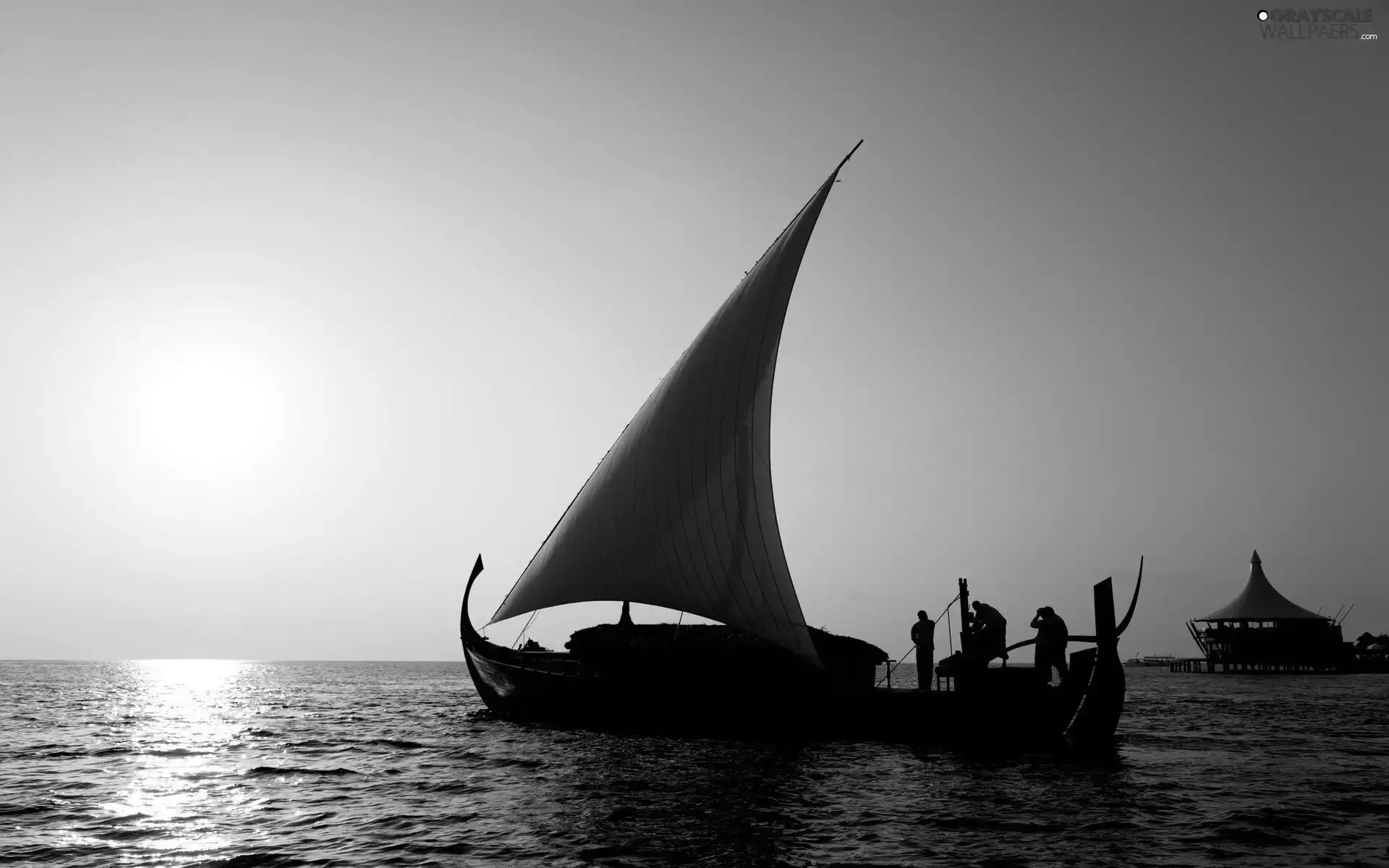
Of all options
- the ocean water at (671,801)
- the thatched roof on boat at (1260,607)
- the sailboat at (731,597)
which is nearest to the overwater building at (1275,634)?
the thatched roof on boat at (1260,607)

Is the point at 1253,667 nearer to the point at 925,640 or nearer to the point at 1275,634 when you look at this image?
the point at 1275,634

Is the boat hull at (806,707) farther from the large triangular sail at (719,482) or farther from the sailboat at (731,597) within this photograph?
the large triangular sail at (719,482)

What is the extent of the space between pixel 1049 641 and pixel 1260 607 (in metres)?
83.9

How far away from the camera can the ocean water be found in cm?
1236

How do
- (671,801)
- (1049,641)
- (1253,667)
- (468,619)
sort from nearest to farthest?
(671,801) < (1049,641) < (468,619) < (1253,667)

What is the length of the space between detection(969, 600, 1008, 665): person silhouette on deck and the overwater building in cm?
8307

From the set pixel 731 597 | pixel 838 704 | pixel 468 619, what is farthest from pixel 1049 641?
pixel 468 619

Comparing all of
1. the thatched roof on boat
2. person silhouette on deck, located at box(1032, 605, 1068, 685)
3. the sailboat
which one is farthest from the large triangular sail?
the thatched roof on boat

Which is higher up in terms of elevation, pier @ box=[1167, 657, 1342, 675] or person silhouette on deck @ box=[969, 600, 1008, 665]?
person silhouette on deck @ box=[969, 600, 1008, 665]

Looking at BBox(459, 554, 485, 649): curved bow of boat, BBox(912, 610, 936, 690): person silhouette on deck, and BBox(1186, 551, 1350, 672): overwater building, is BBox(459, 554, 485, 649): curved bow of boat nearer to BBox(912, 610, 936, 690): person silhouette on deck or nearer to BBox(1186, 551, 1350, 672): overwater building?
BBox(912, 610, 936, 690): person silhouette on deck

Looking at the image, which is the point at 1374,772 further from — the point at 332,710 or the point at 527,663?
the point at 332,710

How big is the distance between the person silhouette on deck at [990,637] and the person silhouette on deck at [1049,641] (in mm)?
795

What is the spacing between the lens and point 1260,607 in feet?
293

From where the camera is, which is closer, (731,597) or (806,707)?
(731,597)
